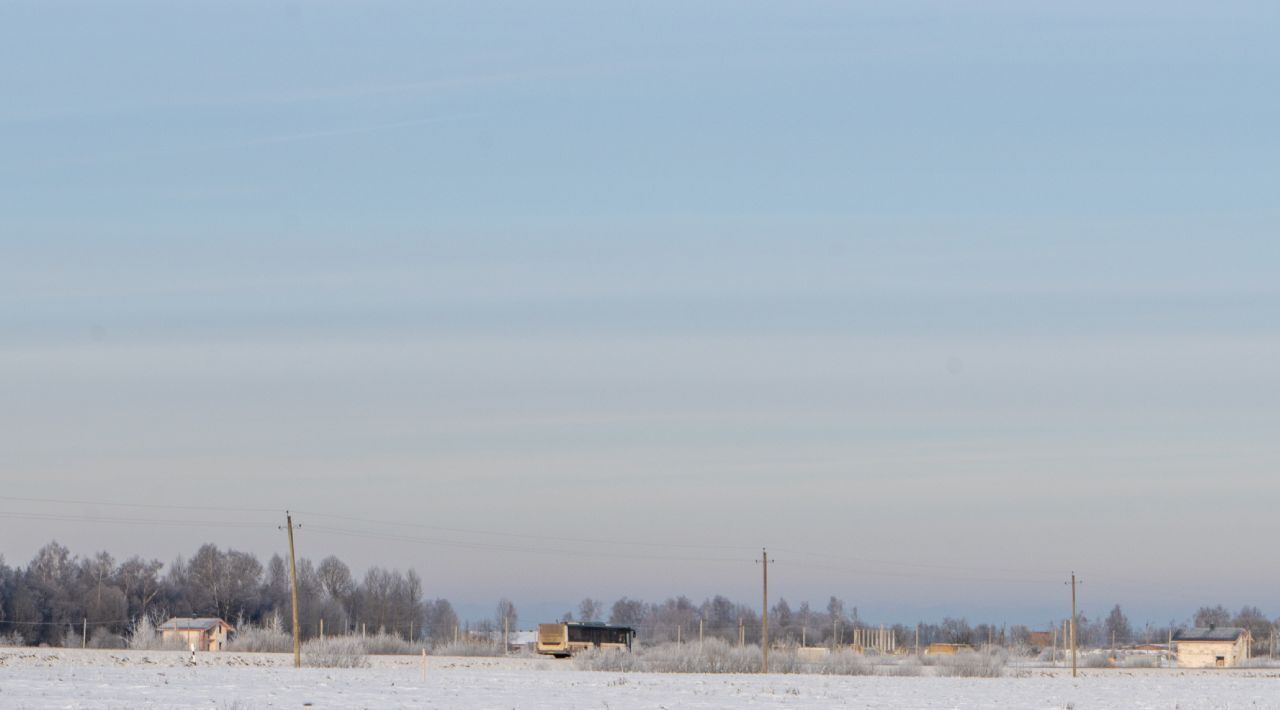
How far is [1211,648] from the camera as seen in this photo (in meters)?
111

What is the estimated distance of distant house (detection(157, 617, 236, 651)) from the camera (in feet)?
326

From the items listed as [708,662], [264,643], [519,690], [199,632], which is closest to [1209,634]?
[708,662]

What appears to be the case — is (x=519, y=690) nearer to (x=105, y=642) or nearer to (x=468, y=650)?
(x=468, y=650)

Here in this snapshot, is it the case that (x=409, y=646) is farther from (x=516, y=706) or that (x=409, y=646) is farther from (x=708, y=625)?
(x=708, y=625)

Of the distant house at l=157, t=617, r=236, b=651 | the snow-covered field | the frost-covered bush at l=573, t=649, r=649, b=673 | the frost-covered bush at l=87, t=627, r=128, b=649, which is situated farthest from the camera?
the frost-covered bush at l=87, t=627, r=128, b=649

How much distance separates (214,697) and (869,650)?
101 metres

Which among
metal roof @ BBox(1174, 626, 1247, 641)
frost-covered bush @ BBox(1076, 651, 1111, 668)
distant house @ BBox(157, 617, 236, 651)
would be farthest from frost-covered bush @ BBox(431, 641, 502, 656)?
metal roof @ BBox(1174, 626, 1247, 641)

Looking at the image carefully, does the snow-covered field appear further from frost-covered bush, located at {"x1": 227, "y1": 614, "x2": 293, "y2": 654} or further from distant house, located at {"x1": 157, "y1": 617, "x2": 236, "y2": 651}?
distant house, located at {"x1": 157, "y1": 617, "x2": 236, "y2": 651}

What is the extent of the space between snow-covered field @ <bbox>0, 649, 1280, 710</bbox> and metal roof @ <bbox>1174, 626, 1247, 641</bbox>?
5238 centimetres

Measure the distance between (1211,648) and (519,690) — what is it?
8061cm

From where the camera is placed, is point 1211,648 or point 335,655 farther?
point 1211,648

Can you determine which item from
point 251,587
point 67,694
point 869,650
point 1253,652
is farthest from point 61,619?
point 1253,652

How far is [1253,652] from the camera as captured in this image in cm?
15475

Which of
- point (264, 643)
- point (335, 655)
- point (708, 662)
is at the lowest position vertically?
point (264, 643)
